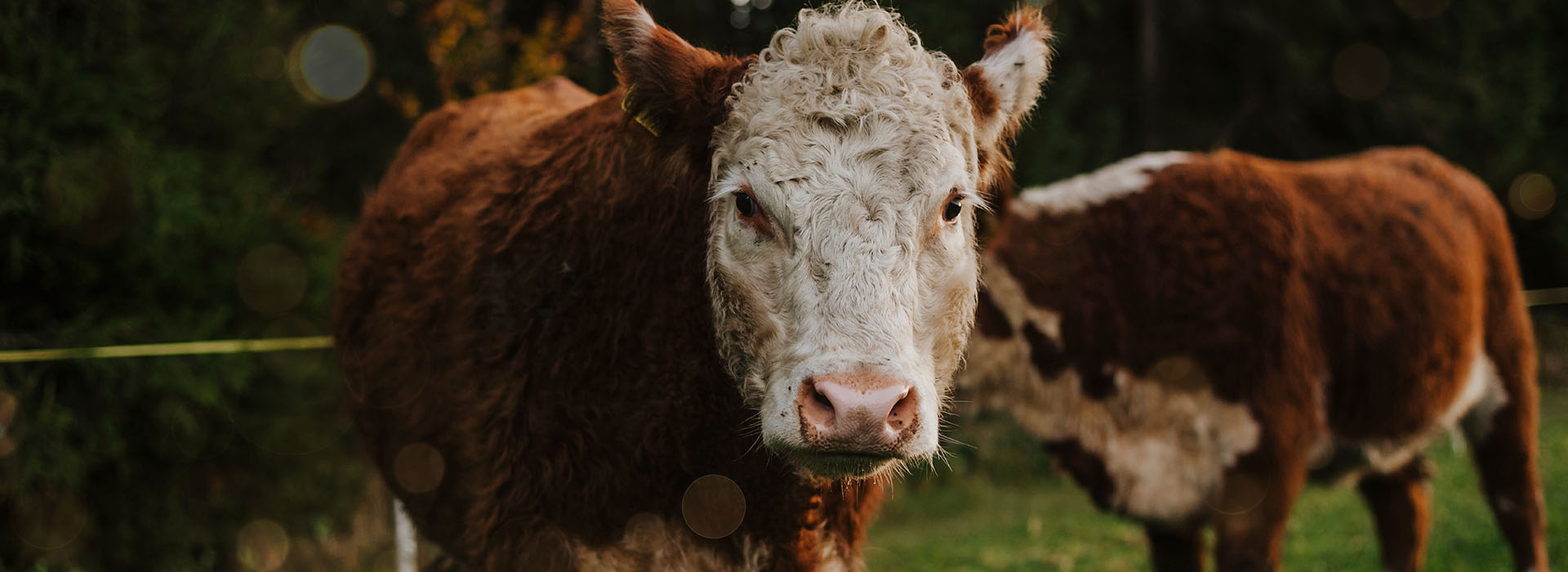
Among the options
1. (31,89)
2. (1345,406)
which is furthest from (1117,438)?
(31,89)

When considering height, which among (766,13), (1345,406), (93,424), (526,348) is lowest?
(1345,406)

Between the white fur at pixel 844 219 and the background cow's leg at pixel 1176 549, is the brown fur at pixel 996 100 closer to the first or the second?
the white fur at pixel 844 219

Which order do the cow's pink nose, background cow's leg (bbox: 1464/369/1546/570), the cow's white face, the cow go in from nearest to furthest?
the cow's pink nose
the cow's white face
the cow
background cow's leg (bbox: 1464/369/1546/570)

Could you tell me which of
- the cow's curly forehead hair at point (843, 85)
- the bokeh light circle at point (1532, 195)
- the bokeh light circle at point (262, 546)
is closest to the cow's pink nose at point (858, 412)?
the cow's curly forehead hair at point (843, 85)

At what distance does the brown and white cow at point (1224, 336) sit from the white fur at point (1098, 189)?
0.01 meters

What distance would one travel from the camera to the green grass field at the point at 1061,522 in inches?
252

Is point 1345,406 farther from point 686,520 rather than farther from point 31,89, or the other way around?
point 31,89

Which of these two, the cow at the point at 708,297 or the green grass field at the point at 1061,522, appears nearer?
the cow at the point at 708,297

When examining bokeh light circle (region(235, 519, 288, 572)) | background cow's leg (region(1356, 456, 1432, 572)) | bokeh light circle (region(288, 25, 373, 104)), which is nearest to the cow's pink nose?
background cow's leg (region(1356, 456, 1432, 572))

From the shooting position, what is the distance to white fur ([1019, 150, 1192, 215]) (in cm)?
466

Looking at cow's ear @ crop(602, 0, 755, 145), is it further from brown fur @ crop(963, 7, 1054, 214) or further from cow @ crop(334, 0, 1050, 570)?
brown fur @ crop(963, 7, 1054, 214)

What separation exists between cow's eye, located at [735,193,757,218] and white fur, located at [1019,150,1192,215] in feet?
9.17

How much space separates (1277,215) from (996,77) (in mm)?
2529

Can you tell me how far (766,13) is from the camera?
8719mm
